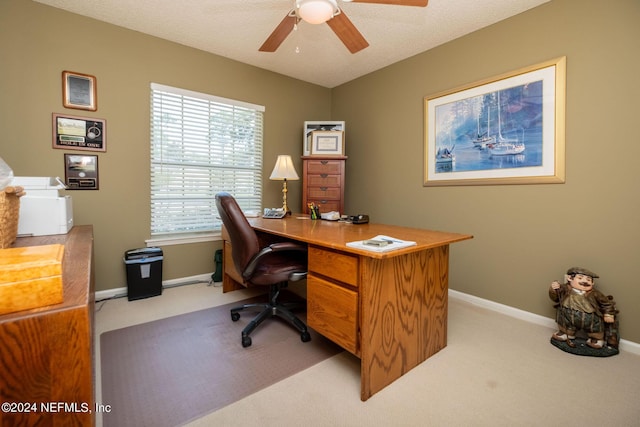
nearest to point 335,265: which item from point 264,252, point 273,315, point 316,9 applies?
point 264,252

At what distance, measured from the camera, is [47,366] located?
0.56 meters

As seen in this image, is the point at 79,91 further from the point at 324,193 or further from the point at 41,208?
the point at 324,193

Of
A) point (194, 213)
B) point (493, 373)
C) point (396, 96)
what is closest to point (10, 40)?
point (194, 213)

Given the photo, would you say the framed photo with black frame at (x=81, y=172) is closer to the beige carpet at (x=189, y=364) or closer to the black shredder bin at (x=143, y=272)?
the black shredder bin at (x=143, y=272)

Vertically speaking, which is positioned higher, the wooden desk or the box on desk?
the box on desk

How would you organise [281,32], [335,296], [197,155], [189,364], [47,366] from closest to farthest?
[47,366]
[335,296]
[189,364]
[281,32]
[197,155]

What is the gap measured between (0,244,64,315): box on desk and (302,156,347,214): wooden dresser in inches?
124

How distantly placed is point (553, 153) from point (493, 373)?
172cm

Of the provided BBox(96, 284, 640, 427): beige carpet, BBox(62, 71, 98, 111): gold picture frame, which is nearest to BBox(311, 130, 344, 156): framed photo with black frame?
BBox(62, 71, 98, 111): gold picture frame

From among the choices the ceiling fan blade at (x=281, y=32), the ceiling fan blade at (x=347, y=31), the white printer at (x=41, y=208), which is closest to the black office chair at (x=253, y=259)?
the white printer at (x=41, y=208)

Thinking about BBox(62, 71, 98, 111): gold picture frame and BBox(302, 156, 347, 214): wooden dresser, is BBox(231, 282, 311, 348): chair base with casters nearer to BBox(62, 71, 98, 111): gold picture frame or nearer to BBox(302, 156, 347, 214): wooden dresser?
BBox(302, 156, 347, 214): wooden dresser

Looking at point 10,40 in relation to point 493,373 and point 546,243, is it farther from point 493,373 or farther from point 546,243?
point 546,243

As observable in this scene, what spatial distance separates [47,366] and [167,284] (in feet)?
9.22

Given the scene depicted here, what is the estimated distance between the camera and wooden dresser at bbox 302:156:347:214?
3689 millimetres
